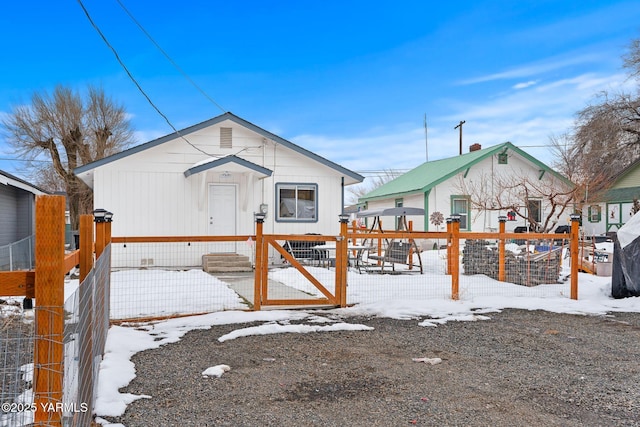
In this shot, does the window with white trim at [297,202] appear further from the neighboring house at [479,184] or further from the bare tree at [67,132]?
the bare tree at [67,132]

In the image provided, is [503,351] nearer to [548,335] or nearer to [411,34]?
[548,335]

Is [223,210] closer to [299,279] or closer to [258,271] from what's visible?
[299,279]

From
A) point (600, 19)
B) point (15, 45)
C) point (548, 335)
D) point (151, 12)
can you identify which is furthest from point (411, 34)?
point (548, 335)

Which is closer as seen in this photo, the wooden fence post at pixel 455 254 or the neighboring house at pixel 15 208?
the wooden fence post at pixel 455 254

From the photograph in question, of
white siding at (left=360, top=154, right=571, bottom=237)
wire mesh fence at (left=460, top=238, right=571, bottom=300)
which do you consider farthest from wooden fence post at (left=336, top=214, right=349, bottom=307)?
white siding at (left=360, top=154, right=571, bottom=237)

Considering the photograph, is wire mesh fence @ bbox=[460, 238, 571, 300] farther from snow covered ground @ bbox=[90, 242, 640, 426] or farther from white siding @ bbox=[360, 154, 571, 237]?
white siding @ bbox=[360, 154, 571, 237]

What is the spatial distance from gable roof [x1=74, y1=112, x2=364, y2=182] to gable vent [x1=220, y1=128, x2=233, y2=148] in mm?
321

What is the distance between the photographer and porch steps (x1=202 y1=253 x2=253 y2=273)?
1281 cm

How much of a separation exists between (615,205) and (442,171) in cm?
1047

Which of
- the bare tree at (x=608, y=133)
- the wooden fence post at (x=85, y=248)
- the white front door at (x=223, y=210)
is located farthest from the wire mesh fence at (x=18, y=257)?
the bare tree at (x=608, y=133)

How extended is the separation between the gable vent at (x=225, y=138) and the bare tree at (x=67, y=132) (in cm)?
1662

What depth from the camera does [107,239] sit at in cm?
612

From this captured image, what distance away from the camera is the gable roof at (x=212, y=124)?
44.0ft

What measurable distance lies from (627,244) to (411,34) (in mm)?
14026
